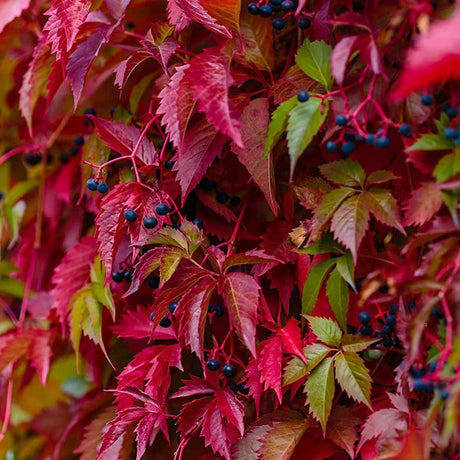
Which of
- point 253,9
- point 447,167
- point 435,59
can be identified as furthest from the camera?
point 253,9

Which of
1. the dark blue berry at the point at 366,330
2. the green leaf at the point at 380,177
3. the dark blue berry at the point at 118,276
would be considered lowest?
the dark blue berry at the point at 366,330

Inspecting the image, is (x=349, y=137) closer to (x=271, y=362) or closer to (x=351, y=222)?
(x=351, y=222)

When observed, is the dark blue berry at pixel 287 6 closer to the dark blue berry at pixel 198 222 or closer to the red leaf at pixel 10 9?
the dark blue berry at pixel 198 222

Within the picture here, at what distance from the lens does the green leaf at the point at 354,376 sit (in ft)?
2.46

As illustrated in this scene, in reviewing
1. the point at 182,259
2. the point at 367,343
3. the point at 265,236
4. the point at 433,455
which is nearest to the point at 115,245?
the point at 182,259

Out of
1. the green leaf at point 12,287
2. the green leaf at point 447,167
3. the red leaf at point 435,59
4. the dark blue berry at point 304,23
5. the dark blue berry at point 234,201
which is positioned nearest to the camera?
the red leaf at point 435,59

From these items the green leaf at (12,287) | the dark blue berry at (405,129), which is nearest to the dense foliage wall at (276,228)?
the dark blue berry at (405,129)

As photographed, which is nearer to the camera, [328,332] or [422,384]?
[422,384]

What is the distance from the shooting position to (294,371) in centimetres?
79

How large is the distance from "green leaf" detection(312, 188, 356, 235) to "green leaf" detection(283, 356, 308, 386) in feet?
0.52

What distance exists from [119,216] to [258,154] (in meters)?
0.20

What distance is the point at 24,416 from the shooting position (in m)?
1.54

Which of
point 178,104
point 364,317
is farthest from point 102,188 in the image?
point 364,317

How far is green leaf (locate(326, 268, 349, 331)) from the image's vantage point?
80 cm
